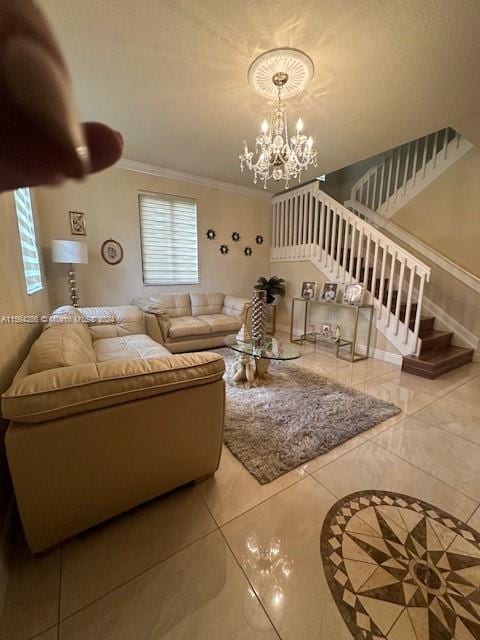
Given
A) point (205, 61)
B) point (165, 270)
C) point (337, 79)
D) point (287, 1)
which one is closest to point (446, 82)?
point (337, 79)

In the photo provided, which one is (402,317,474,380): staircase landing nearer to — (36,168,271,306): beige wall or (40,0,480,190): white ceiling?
(40,0,480,190): white ceiling

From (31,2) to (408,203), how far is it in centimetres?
492

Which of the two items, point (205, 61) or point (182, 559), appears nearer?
point (182, 559)

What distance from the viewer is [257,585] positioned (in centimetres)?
101

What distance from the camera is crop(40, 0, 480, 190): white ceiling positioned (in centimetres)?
156

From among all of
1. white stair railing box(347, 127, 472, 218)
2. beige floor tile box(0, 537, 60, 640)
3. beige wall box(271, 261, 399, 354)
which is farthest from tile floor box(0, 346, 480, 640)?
white stair railing box(347, 127, 472, 218)

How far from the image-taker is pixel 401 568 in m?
1.07

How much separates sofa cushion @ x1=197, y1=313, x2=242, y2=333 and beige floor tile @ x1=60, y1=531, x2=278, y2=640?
262 centimetres

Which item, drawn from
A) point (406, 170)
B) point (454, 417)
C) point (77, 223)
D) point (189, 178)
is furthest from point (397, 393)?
point (77, 223)

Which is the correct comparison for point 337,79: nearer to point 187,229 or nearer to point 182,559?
point 187,229

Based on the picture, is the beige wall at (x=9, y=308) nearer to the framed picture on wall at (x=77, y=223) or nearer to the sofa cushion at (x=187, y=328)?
the sofa cushion at (x=187, y=328)

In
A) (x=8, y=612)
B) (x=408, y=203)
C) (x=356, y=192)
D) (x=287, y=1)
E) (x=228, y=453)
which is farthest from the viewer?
(x=356, y=192)

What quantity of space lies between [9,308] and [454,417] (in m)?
3.01

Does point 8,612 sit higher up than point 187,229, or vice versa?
point 187,229
